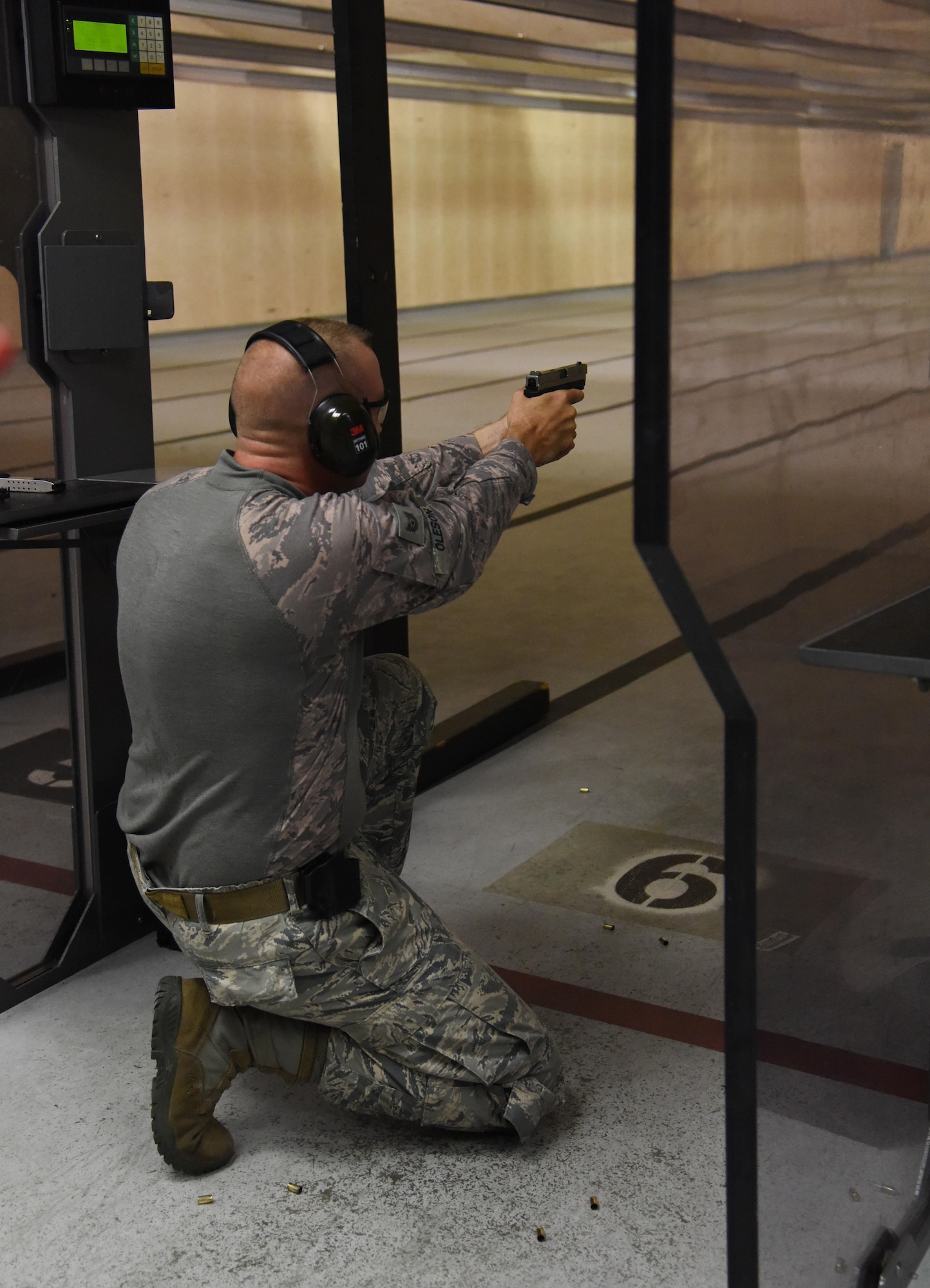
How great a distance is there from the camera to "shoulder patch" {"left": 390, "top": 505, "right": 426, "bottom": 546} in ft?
6.72

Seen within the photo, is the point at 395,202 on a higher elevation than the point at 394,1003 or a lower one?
higher

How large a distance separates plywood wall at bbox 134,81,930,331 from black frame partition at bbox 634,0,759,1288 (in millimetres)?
2276

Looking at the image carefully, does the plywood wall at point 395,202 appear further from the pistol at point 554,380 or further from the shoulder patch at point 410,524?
the shoulder patch at point 410,524

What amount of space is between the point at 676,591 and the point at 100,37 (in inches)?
77.3

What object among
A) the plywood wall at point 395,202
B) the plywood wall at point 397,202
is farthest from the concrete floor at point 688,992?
the plywood wall at point 395,202

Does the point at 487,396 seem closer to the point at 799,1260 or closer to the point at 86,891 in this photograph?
the point at 86,891

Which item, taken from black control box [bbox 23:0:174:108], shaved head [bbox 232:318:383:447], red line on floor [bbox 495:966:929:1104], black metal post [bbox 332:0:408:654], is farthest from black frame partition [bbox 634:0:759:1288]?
black metal post [bbox 332:0:408:654]

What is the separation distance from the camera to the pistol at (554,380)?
2311mm

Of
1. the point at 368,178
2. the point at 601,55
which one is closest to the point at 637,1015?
the point at 368,178

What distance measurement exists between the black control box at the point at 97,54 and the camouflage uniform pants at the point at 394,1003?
154 centimetres

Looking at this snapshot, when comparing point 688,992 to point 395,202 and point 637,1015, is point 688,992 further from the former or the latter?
point 395,202

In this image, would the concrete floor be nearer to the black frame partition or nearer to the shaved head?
the black frame partition

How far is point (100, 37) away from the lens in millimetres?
2672

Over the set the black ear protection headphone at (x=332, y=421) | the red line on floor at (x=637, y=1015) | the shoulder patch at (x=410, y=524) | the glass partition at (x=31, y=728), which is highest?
the black ear protection headphone at (x=332, y=421)
